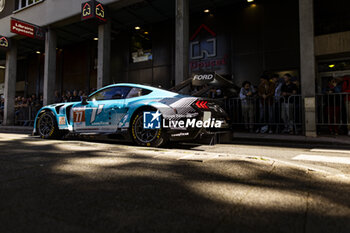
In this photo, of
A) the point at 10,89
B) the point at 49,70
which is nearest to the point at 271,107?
the point at 49,70

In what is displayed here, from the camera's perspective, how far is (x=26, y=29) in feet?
46.6

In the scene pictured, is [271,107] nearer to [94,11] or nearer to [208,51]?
[208,51]

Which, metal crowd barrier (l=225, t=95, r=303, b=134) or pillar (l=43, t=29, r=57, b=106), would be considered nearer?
metal crowd barrier (l=225, t=95, r=303, b=134)

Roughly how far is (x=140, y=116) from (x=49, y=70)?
488 inches

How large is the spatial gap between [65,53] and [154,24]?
867 cm

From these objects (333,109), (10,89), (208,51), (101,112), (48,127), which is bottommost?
(48,127)

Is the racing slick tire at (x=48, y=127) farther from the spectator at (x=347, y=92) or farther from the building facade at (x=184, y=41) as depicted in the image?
the spectator at (x=347, y=92)

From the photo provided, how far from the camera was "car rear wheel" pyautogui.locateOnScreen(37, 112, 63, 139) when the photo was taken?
6207 mm

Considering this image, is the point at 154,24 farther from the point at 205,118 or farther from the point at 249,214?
the point at 249,214

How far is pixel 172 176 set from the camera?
2.32 m

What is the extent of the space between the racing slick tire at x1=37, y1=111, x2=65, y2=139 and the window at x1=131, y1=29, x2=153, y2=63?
9072mm

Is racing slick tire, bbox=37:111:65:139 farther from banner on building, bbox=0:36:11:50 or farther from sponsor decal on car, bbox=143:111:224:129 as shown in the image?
banner on building, bbox=0:36:11:50

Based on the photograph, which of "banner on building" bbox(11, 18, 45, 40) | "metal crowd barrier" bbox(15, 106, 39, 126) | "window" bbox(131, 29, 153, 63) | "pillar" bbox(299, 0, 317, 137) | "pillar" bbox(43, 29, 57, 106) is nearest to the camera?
"pillar" bbox(299, 0, 317, 137)

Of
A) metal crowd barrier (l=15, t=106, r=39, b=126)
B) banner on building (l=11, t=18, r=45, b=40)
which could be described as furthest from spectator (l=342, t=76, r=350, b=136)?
banner on building (l=11, t=18, r=45, b=40)
